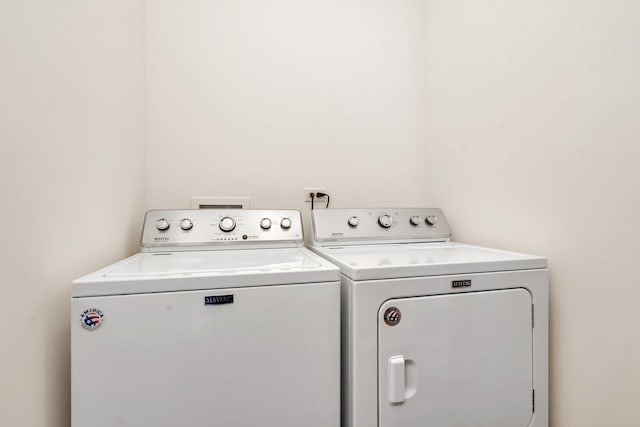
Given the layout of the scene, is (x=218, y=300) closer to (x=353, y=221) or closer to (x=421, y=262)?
(x=421, y=262)

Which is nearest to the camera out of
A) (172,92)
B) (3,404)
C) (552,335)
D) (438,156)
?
(3,404)

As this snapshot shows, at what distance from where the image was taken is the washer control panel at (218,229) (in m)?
1.25

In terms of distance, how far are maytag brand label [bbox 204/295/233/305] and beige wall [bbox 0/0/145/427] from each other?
0.37 m

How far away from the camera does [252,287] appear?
2.67 feet

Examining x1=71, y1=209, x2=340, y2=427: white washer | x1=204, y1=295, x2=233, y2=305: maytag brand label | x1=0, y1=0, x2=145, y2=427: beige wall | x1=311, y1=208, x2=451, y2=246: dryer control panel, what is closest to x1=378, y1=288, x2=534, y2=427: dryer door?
x1=71, y1=209, x2=340, y2=427: white washer

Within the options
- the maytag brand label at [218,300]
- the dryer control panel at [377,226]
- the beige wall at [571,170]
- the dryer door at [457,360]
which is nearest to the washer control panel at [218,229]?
the dryer control panel at [377,226]

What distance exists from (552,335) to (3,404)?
1475 mm

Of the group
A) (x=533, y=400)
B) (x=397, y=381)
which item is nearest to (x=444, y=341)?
(x=397, y=381)

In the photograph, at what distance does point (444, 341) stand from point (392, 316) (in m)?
0.18

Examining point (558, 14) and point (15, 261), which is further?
point (558, 14)

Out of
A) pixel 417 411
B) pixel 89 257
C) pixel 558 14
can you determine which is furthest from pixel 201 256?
pixel 558 14

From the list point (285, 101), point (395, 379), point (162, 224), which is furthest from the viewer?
point (285, 101)

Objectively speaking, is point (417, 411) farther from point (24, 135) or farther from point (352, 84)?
point (352, 84)

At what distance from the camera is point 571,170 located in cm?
102
